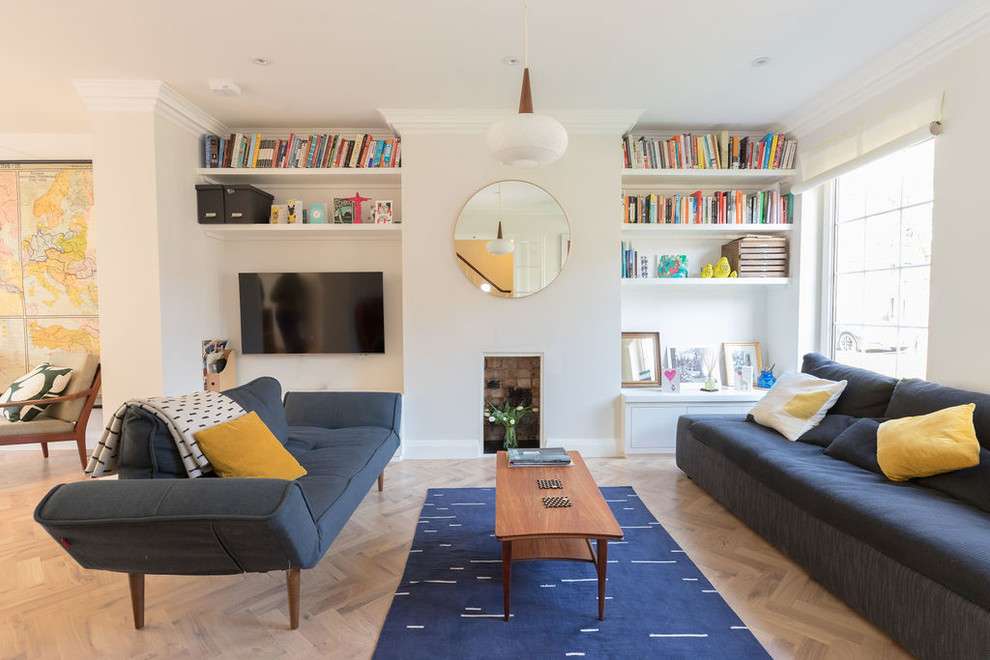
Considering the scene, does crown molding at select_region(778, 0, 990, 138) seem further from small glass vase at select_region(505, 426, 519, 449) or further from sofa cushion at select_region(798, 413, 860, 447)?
small glass vase at select_region(505, 426, 519, 449)

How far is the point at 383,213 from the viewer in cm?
387

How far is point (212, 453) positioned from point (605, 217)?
10.1ft

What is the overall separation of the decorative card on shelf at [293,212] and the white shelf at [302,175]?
0.22 metres

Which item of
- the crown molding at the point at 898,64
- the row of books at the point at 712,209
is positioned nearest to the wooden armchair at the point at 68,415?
the row of books at the point at 712,209

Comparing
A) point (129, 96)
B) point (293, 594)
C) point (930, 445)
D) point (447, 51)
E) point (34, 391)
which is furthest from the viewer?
point (34, 391)

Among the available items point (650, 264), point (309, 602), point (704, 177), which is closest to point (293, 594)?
point (309, 602)

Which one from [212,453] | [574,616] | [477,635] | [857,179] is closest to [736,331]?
[857,179]

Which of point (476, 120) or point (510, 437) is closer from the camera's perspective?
point (476, 120)

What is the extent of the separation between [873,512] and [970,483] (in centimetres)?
51

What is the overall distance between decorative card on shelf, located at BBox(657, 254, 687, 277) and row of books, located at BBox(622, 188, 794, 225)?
0.31 metres

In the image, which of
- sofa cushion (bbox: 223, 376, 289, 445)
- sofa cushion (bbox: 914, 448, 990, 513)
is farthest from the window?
sofa cushion (bbox: 223, 376, 289, 445)

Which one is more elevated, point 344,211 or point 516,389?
point 344,211

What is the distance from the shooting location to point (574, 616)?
6.24ft

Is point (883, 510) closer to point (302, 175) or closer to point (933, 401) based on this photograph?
point (933, 401)
